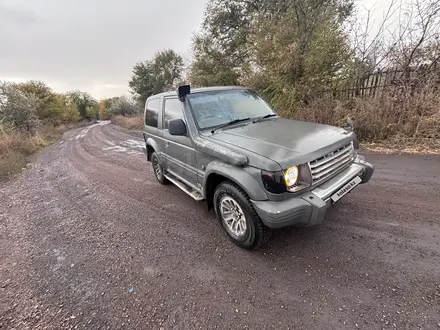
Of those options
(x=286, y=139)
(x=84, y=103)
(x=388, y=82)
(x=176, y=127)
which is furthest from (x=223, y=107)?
(x=84, y=103)

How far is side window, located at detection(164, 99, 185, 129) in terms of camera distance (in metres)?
3.24

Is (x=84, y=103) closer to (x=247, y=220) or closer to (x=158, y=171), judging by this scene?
(x=158, y=171)

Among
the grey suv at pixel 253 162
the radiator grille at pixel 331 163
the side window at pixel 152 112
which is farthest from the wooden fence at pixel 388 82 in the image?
the side window at pixel 152 112

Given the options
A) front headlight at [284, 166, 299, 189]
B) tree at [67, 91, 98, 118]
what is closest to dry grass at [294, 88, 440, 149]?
front headlight at [284, 166, 299, 189]

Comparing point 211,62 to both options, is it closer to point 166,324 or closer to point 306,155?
point 306,155

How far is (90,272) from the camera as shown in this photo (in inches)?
96.7

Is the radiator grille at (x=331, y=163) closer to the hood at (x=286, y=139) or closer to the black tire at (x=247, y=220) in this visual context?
the hood at (x=286, y=139)

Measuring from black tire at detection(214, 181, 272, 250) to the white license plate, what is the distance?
2.54ft

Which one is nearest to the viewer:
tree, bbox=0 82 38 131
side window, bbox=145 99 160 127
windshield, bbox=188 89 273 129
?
windshield, bbox=188 89 273 129

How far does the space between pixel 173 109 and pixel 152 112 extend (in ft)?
3.64

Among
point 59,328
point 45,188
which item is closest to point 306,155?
point 59,328

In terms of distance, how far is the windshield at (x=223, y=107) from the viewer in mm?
3045

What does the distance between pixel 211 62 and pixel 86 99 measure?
60.8 m

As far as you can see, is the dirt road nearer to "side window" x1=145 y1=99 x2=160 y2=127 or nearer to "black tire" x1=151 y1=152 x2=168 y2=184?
"black tire" x1=151 y1=152 x2=168 y2=184
